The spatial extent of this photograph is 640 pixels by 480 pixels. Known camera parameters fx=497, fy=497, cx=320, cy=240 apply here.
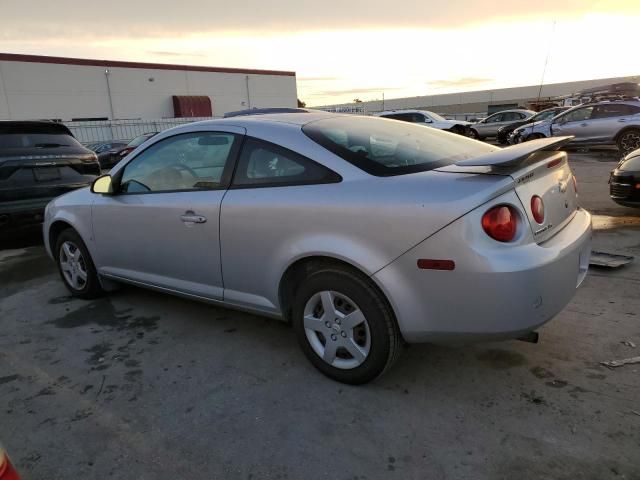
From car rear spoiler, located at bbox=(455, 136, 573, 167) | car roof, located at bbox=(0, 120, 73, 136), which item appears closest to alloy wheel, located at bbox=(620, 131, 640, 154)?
car rear spoiler, located at bbox=(455, 136, 573, 167)

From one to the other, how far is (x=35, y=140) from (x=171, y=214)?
4.17 m

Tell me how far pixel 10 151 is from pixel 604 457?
680 cm

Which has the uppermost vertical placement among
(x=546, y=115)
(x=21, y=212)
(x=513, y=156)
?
(x=513, y=156)

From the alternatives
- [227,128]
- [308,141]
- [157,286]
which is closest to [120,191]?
[157,286]

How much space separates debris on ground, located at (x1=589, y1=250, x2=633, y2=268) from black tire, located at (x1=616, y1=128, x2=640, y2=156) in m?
10.3

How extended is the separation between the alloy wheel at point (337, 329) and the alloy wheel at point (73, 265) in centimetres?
253

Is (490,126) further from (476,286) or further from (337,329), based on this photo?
(476,286)

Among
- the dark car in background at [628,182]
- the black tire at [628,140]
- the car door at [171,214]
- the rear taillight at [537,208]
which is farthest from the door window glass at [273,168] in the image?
the black tire at [628,140]

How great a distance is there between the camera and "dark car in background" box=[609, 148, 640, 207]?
19.6 feet

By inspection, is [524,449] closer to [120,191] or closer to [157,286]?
[157,286]

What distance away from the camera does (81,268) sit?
14.8 ft

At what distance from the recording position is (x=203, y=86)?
131 feet

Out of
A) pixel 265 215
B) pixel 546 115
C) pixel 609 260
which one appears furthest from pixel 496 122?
pixel 265 215

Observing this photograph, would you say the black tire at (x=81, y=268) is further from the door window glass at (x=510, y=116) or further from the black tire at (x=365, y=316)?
the door window glass at (x=510, y=116)
